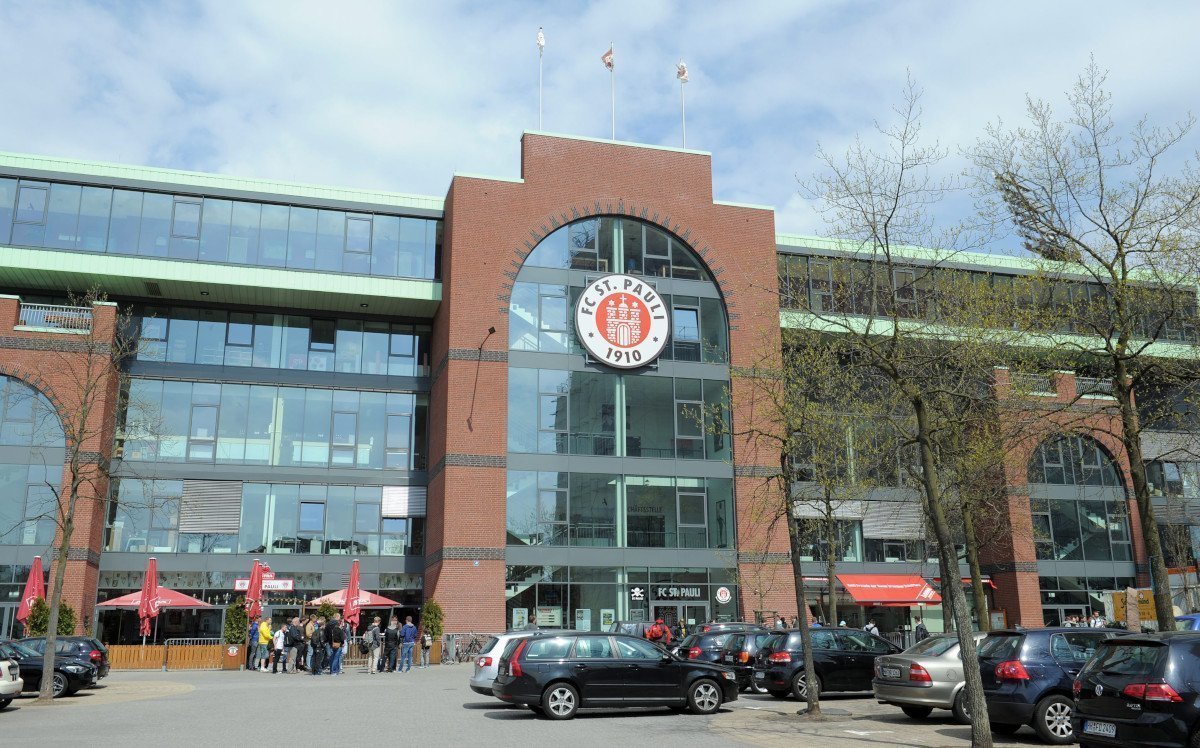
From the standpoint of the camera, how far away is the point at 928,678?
1545cm

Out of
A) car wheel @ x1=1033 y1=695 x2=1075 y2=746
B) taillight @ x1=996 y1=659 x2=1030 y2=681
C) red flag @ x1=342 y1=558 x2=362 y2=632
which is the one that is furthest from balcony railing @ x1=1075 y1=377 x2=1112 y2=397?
red flag @ x1=342 y1=558 x2=362 y2=632

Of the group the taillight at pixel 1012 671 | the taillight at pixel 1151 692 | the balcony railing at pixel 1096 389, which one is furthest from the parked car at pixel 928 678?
the balcony railing at pixel 1096 389

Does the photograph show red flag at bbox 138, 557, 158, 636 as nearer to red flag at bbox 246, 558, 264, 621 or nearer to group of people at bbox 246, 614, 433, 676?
red flag at bbox 246, 558, 264, 621

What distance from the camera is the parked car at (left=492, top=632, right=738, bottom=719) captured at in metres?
16.9

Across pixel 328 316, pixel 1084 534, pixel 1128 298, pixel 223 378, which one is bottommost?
pixel 1084 534

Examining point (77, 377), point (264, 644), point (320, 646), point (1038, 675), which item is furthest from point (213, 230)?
point (1038, 675)

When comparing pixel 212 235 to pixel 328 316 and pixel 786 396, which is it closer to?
pixel 328 316

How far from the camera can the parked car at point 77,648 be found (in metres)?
23.2

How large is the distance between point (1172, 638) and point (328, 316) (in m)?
35.7

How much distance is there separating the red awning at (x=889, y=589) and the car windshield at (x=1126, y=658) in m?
29.9

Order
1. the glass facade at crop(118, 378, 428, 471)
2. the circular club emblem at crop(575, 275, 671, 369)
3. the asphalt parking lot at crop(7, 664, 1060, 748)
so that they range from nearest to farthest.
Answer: the asphalt parking lot at crop(7, 664, 1060, 748) → the glass facade at crop(118, 378, 428, 471) → the circular club emblem at crop(575, 275, 671, 369)

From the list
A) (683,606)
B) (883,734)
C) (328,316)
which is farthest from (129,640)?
(883,734)

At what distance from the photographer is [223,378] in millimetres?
39719

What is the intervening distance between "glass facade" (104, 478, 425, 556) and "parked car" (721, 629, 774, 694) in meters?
20.2
